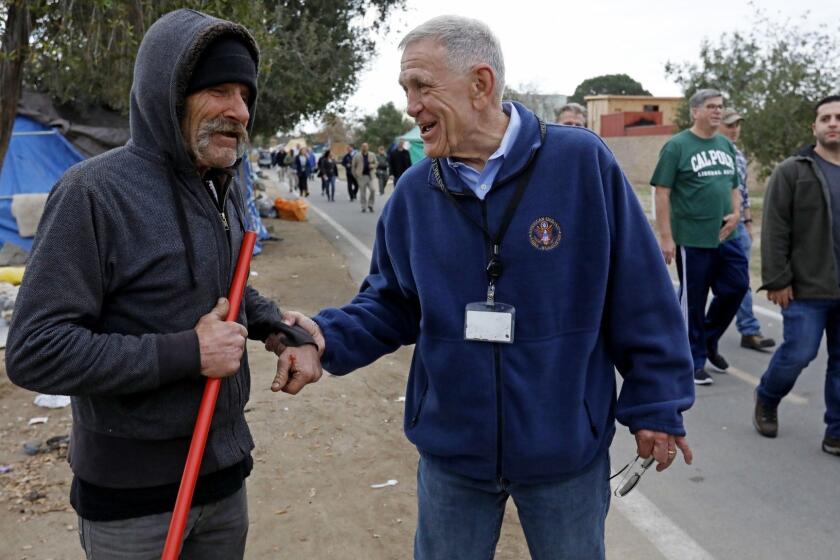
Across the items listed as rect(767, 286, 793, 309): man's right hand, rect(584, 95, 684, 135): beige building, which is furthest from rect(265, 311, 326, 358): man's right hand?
rect(584, 95, 684, 135): beige building

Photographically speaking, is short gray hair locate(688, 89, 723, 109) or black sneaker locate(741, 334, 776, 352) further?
black sneaker locate(741, 334, 776, 352)

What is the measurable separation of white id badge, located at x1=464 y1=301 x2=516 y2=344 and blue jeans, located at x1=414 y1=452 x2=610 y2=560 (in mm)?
433

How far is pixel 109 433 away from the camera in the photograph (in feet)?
6.71

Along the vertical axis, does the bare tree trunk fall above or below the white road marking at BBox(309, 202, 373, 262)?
above

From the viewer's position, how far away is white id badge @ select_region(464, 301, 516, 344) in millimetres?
2244

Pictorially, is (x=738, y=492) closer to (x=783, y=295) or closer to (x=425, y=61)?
(x=783, y=295)

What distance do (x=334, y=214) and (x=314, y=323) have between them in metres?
19.3

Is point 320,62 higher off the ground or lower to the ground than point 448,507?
higher

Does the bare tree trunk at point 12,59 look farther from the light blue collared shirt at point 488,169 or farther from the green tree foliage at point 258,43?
the light blue collared shirt at point 488,169

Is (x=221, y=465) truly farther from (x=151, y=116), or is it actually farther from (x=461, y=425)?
(x=151, y=116)

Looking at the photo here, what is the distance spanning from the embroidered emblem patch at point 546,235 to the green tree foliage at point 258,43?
153 inches

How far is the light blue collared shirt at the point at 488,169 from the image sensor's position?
7.75 ft

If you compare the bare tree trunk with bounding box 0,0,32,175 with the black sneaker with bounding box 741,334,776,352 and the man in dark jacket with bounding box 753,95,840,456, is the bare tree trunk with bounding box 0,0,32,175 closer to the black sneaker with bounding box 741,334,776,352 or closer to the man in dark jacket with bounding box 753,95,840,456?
the man in dark jacket with bounding box 753,95,840,456

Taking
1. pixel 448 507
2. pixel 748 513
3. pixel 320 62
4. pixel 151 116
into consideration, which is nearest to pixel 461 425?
pixel 448 507
